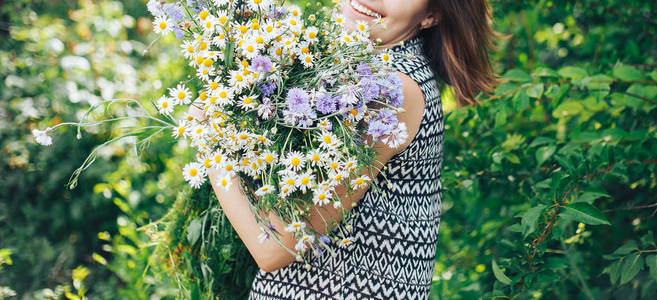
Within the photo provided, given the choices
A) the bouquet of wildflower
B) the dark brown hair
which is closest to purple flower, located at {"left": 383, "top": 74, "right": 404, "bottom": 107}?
the bouquet of wildflower

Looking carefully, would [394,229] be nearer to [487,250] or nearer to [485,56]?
[485,56]

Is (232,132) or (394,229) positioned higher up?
(232,132)

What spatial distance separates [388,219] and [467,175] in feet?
2.80

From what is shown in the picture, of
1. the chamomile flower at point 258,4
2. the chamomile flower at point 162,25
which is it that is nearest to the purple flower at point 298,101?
the chamomile flower at point 258,4

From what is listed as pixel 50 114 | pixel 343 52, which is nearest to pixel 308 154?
pixel 343 52

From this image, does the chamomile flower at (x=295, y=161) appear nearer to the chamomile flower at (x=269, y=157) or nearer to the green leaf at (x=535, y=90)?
the chamomile flower at (x=269, y=157)

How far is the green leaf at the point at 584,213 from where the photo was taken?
3.90 feet

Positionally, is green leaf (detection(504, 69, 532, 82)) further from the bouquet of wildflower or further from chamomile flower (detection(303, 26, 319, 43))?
chamomile flower (detection(303, 26, 319, 43))

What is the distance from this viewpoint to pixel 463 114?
183cm

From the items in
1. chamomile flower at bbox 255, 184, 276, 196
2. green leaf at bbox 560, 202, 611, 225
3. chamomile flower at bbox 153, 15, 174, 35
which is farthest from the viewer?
green leaf at bbox 560, 202, 611, 225

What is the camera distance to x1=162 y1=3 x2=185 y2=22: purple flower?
0.99 m

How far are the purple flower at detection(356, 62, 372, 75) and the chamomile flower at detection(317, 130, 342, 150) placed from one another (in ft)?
0.51

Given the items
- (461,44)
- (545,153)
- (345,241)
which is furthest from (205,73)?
(545,153)

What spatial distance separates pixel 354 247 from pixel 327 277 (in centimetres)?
10
